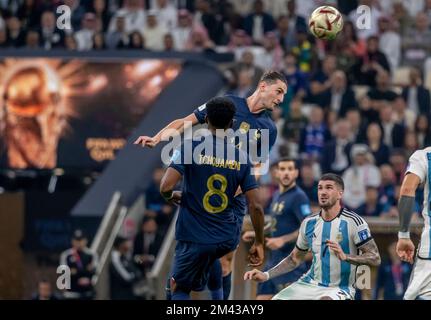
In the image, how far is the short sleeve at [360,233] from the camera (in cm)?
1464

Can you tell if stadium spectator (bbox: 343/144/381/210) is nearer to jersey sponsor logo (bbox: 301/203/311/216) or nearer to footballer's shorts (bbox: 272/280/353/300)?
jersey sponsor logo (bbox: 301/203/311/216)

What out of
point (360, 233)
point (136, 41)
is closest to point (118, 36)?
Answer: point (136, 41)

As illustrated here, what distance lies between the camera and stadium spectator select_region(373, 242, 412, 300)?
20906mm

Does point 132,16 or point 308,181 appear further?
point 132,16

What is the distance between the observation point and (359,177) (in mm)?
23859

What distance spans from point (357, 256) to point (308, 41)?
41.9ft

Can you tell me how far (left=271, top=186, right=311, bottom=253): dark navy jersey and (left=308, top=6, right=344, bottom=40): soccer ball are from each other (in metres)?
2.03

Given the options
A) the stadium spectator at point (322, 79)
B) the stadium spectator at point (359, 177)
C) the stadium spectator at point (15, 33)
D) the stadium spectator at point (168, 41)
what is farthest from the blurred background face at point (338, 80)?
the stadium spectator at point (15, 33)

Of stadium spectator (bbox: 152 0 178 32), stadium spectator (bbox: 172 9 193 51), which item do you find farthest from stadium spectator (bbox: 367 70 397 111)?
stadium spectator (bbox: 152 0 178 32)

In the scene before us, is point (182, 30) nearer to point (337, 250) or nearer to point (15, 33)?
point (15, 33)

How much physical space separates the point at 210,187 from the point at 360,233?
5.21 feet

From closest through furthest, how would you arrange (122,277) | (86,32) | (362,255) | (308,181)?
(362,255) < (308,181) < (122,277) < (86,32)

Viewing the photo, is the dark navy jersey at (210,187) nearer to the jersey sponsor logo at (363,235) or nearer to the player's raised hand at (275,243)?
the jersey sponsor logo at (363,235)
